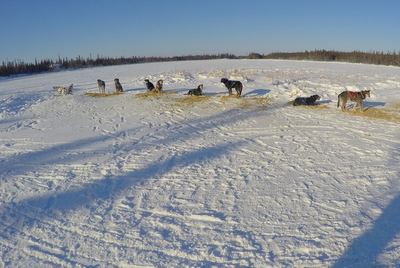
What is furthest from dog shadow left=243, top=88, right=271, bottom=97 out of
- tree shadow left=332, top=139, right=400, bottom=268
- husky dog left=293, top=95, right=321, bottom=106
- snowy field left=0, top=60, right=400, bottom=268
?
tree shadow left=332, top=139, right=400, bottom=268

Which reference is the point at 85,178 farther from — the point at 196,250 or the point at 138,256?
the point at 196,250

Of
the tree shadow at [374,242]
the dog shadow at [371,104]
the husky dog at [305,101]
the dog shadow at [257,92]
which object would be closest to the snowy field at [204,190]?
the tree shadow at [374,242]

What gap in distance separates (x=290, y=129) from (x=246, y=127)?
154cm

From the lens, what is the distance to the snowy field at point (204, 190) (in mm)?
4105

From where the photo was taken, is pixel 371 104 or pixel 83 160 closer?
pixel 83 160

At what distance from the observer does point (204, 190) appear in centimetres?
580

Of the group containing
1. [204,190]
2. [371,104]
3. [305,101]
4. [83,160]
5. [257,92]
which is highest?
[257,92]

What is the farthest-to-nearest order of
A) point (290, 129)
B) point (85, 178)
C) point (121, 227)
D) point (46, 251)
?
point (290, 129) → point (85, 178) → point (121, 227) → point (46, 251)

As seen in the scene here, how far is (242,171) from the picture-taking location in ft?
21.7

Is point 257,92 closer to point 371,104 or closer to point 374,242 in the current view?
point 371,104

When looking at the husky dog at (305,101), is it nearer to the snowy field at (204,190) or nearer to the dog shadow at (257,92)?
the snowy field at (204,190)

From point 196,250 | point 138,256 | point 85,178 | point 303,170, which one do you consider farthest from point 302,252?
point 85,178

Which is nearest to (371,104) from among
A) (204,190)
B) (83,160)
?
(204,190)

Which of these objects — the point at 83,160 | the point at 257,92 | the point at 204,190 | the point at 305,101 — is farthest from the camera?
the point at 257,92
